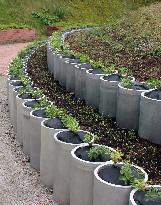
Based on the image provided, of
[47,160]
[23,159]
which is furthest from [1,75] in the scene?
[47,160]

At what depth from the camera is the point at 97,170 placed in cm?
543

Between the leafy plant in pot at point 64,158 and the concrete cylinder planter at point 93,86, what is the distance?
2.31m

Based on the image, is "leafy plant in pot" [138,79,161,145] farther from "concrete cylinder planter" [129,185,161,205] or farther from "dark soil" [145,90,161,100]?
"concrete cylinder planter" [129,185,161,205]

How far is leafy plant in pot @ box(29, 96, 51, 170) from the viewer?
24.7 ft

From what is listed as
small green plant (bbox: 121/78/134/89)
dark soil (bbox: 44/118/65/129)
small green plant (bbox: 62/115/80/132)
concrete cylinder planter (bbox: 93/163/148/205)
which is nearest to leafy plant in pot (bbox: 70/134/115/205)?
concrete cylinder planter (bbox: 93/163/148/205)

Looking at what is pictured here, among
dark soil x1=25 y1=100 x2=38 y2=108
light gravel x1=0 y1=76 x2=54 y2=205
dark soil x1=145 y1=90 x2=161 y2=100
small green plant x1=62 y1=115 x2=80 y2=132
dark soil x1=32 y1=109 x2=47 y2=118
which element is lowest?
light gravel x1=0 y1=76 x2=54 y2=205

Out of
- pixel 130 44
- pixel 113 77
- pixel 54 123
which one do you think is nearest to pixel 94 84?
pixel 113 77

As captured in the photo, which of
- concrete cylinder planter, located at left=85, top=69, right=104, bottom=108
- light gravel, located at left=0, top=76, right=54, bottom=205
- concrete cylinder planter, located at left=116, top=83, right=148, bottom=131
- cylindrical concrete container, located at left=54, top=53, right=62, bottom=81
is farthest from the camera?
cylindrical concrete container, located at left=54, top=53, right=62, bottom=81

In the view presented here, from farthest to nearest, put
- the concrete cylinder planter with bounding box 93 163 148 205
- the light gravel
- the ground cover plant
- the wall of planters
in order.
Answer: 1. the ground cover plant
2. the light gravel
3. the wall of planters
4. the concrete cylinder planter with bounding box 93 163 148 205

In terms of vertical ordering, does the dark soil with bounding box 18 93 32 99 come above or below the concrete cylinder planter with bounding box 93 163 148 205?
above

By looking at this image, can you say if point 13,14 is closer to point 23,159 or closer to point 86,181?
A: point 23,159

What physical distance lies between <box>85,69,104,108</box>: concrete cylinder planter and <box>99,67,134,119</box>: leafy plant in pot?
34 cm

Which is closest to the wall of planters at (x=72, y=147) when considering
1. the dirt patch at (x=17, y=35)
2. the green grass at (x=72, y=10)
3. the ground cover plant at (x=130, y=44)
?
the ground cover plant at (x=130, y=44)

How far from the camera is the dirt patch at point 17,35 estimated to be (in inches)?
795
